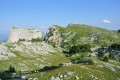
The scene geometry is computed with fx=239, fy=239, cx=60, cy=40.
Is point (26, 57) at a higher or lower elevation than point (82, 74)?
lower

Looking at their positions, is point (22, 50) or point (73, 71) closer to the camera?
point (73, 71)

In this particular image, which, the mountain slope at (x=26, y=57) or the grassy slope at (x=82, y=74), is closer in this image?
the grassy slope at (x=82, y=74)

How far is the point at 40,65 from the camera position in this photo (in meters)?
112

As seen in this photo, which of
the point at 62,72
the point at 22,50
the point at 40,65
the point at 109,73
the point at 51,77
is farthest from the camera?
the point at 22,50

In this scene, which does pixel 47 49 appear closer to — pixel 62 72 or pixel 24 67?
pixel 24 67

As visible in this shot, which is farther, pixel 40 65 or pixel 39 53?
pixel 39 53

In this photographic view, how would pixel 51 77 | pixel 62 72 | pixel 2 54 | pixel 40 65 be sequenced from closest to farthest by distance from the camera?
pixel 51 77 → pixel 62 72 → pixel 40 65 → pixel 2 54

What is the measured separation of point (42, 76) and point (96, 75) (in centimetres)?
1400

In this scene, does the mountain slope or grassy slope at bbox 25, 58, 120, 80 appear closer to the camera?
grassy slope at bbox 25, 58, 120, 80

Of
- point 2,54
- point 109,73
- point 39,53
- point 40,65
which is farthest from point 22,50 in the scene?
point 109,73

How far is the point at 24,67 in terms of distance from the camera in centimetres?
10275

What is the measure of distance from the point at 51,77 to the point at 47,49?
114 metres

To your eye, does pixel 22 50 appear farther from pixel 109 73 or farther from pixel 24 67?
pixel 109 73

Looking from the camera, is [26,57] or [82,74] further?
[26,57]
